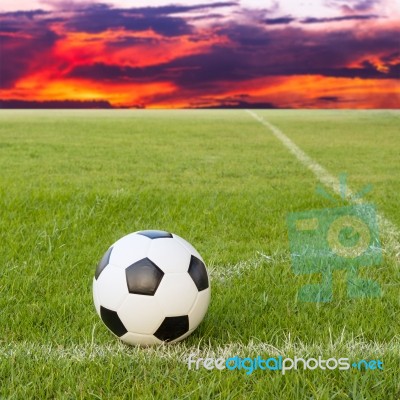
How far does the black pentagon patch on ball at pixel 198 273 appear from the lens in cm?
298

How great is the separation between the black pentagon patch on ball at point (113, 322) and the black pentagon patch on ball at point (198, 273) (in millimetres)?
438

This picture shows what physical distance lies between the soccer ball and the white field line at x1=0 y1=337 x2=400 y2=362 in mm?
74

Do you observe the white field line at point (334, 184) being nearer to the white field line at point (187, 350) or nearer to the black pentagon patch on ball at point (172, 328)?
the white field line at point (187, 350)

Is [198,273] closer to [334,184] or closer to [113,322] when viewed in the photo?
[113,322]

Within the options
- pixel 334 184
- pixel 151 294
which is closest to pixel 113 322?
pixel 151 294

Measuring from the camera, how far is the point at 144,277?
290 cm

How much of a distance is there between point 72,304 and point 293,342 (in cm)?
138

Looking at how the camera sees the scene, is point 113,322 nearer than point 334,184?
Yes

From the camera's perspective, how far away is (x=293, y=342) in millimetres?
2994

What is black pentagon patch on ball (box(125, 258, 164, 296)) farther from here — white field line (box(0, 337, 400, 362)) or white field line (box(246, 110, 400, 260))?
white field line (box(246, 110, 400, 260))

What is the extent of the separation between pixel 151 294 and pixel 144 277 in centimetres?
9

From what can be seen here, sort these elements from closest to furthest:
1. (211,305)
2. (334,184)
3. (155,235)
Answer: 1. (155,235)
2. (211,305)
3. (334,184)

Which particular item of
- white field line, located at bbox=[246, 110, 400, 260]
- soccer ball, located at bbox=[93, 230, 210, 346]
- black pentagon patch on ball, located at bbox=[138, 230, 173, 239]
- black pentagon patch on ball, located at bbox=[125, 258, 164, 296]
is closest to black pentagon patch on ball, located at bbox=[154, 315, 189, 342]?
soccer ball, located at bbox=[93, 230, 210, 346]

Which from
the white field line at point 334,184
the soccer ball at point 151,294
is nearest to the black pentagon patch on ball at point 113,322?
the soccer ball at point 151,294
